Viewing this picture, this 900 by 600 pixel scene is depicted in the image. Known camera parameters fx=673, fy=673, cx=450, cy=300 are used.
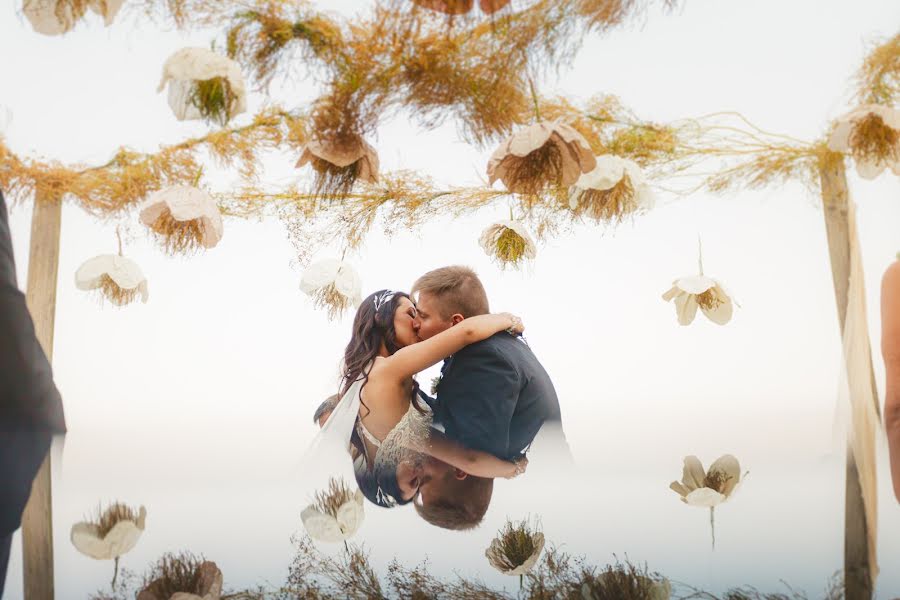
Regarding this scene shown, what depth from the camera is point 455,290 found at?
102cm

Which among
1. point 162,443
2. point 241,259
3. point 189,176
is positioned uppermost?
point 189,176

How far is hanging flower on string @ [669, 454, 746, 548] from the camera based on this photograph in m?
0.92

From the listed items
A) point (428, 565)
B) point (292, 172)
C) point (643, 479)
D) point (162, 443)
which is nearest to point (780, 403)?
point (643, 479)

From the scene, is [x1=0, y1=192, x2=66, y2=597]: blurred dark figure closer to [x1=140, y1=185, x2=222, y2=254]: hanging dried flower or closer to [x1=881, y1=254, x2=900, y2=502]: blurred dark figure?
[x1=140, y1=185, x2=222, y2=254]: hanging dried flower

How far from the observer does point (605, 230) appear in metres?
1.03

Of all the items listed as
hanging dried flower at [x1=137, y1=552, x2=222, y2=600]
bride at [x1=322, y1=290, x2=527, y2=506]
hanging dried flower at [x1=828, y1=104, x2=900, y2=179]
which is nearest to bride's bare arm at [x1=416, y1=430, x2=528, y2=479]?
bride at [x1=322, y1=290, x2=527, y2=506]

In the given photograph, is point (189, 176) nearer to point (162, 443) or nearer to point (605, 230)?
point (162, 443)

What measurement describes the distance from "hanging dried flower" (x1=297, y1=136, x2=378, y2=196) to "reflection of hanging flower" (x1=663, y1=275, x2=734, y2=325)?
0.49 metres

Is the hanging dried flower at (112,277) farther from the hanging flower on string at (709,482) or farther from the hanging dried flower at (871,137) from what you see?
the hanging dried flower at (871,137)

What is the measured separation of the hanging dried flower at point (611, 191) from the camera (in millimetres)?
925

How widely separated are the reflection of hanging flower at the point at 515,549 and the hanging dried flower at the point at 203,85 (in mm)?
627

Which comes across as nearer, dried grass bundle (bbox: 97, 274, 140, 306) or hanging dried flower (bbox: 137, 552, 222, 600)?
hanging dried flower (bbox: 137, 552, 222, 600)

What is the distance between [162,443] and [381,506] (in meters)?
0.38

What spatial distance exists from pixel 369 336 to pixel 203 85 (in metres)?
0.42
